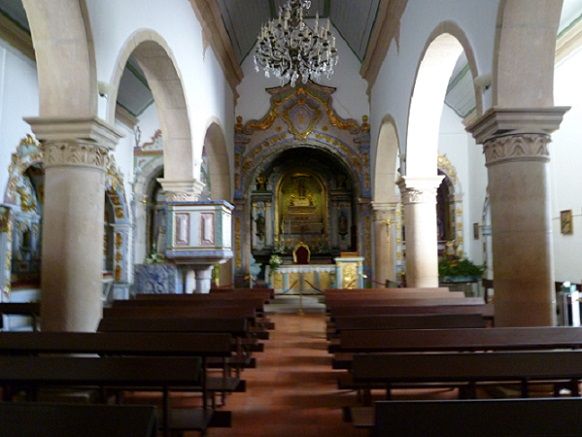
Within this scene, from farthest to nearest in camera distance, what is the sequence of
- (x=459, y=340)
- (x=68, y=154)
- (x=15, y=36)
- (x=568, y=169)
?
(x=568, y=169) < (x=15, y=36) < (x=68, y=154) < (x=459, y=340)

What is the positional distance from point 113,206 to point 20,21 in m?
6.01

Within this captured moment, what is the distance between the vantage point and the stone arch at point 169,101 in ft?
26.3

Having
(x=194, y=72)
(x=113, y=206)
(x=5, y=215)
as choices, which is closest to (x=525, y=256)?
(x=194, y=72)

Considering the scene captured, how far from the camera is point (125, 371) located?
265 centimetres

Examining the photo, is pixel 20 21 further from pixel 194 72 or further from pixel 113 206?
pixel 113 206

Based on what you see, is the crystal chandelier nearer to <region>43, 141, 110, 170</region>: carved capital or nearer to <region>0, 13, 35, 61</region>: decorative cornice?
<region>0, 13, 35, 61</region>: decorative cornice

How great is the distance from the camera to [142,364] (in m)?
2.74

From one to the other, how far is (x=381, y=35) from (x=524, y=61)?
7.29 meters

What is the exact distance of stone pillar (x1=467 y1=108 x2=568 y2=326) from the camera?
4844 mm

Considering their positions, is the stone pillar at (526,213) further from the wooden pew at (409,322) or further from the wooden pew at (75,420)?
the wooden pew at (75,420)

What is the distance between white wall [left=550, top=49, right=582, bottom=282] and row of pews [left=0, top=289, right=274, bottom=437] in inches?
271

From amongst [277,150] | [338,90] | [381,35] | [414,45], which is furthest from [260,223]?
[414,45]

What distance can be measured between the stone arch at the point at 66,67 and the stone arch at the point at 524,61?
12.9ft

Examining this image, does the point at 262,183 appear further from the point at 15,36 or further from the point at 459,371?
the point at 459,371
